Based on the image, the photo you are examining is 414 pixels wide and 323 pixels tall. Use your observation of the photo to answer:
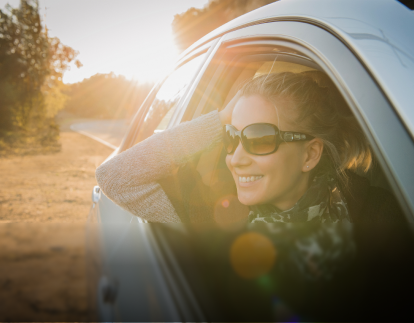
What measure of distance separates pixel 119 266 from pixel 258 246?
0.91 ft

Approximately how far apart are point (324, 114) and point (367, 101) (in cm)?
97

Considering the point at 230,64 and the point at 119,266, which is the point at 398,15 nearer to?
the point at 119,266

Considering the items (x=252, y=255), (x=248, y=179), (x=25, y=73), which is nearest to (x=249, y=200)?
(x=248, y=179)

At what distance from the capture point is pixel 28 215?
6.35m

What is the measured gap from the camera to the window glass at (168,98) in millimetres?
2354

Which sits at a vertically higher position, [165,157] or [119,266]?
[165,157]

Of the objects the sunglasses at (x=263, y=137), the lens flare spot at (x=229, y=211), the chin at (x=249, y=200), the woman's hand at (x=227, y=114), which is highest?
the woman's hand at (x=227, y=114)

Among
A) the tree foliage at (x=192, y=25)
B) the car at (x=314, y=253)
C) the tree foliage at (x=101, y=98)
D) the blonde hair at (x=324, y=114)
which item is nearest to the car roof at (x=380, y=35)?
the car at (x=314, y=253)

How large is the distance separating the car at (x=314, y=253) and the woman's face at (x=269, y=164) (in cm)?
50

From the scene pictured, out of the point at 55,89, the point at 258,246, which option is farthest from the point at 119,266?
the point at 55,89

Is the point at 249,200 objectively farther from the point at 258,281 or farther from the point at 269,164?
the point at 258,281

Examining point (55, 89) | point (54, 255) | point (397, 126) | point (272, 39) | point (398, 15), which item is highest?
point (55, 89)

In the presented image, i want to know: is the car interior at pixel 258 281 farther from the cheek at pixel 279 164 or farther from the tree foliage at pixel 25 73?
the tree foliage at pixel 25 73

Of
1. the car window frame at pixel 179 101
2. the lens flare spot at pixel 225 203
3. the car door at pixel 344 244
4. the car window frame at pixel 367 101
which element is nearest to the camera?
the car door at pixel 344 244
